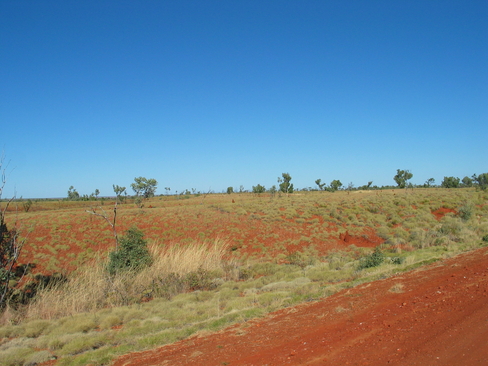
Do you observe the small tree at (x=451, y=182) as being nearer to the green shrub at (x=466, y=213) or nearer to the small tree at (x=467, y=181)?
the small tree at (x=467, y=181)

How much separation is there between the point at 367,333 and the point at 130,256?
39.5 ft

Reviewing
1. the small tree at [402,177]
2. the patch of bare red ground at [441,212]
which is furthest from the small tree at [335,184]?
the patch of bare red ground at [441,212]

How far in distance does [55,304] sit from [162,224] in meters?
18.4

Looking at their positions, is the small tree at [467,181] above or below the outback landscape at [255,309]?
above

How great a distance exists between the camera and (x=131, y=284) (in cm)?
1312

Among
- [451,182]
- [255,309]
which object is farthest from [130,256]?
[451,182]

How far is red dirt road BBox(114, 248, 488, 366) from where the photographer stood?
470 cm

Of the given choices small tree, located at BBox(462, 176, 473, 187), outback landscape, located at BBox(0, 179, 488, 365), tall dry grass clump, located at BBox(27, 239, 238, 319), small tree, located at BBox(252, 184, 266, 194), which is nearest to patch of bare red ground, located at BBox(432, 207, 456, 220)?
outback landscape, located at BBox(0, 179, 488, 365)

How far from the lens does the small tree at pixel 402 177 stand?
7256 cm

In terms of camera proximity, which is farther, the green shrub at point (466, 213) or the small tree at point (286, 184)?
the small tree at point (286, 184)

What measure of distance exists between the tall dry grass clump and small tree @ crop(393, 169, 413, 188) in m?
67.0

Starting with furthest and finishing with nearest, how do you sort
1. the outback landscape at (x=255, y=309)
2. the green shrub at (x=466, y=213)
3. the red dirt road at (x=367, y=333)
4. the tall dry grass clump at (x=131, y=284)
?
the green shrub at (x=466, y=213) → the tall dry grass clump at (x=131, y=284) → the outback landscape at (x=255, y=309) → the red dirt road at (x=367, y=333)

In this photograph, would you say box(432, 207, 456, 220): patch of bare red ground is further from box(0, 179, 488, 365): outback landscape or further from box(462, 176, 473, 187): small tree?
box(462, 176, 473, 187): small tree

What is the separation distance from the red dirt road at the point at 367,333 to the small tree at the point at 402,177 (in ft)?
233
